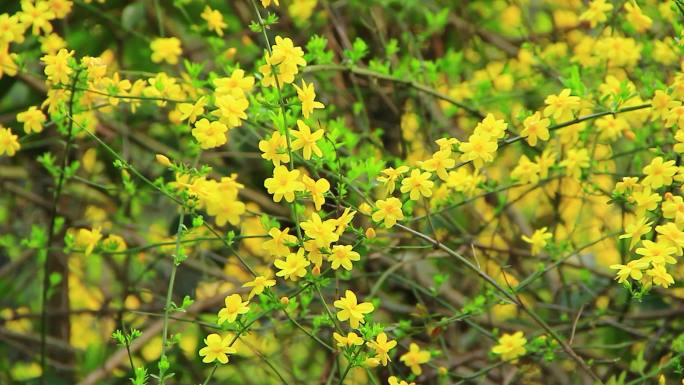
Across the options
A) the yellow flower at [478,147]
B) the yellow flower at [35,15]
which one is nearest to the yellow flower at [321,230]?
the yellow flower at [478,147]

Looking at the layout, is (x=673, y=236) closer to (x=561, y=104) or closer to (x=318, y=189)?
(x=561, y=104)

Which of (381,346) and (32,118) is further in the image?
(32,118)

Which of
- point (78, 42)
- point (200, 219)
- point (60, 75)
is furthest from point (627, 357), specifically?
point (78, 42)

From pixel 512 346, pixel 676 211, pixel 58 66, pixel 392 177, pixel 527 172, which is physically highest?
pixel 58 66

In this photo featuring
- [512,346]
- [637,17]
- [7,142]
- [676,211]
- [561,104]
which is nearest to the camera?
[676,211]

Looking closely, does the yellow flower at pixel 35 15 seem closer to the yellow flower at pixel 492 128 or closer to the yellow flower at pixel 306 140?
the yellow flower at pixel 306 140

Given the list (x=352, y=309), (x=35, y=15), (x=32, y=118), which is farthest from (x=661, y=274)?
(x=35, y=15)

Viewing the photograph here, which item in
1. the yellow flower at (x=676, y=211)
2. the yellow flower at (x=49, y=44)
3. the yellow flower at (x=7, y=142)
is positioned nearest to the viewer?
the yellow flower at (x=676, y=211)
